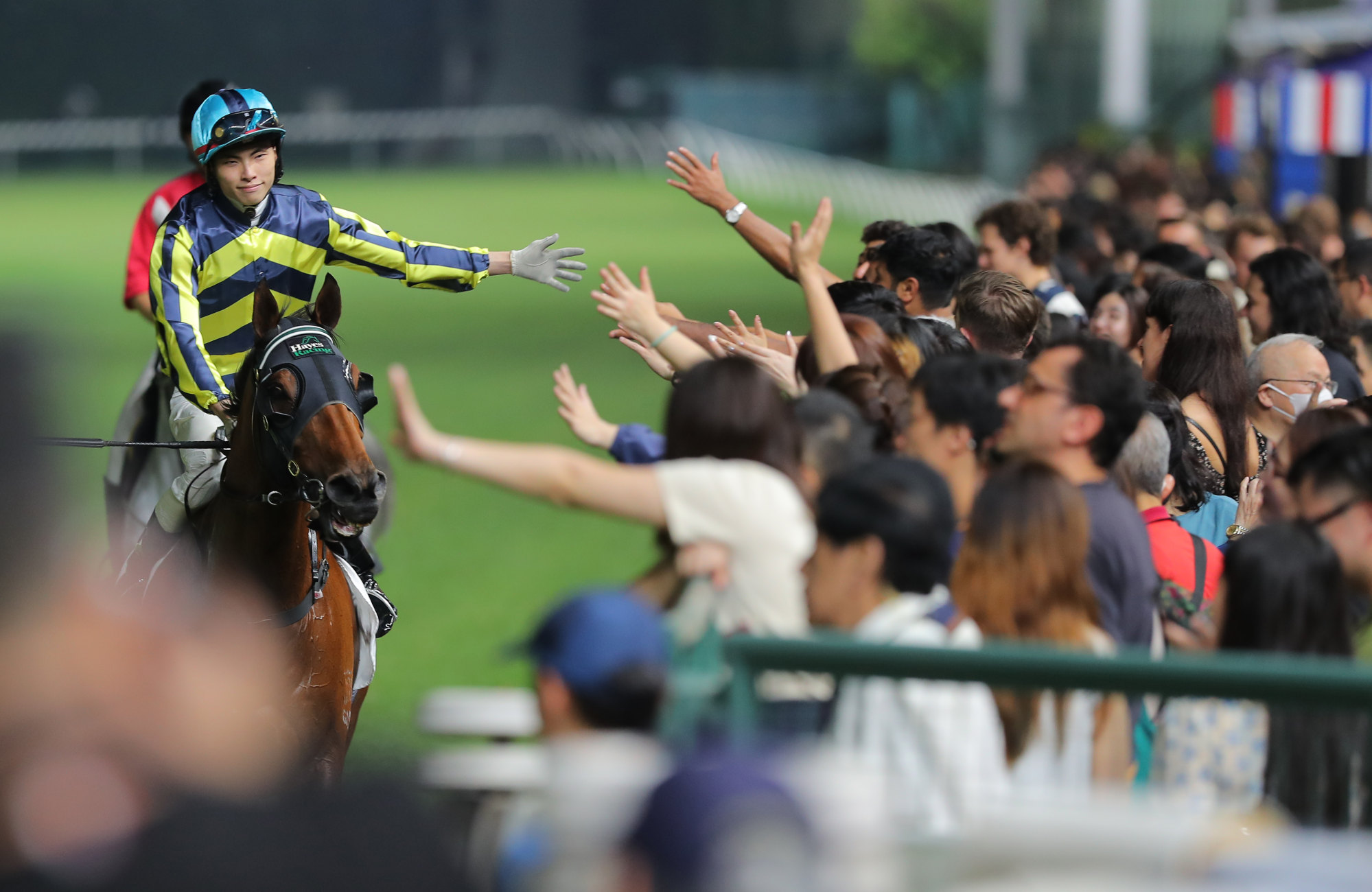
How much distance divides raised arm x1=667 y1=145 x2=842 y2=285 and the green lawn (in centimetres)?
204

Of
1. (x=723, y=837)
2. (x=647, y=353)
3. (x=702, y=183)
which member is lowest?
(x=723, y=837)

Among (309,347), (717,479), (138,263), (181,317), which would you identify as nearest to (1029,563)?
(717,479)

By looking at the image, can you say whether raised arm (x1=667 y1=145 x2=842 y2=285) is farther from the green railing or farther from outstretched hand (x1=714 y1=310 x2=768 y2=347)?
the green railing

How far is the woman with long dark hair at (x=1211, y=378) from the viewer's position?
5578 millimetres

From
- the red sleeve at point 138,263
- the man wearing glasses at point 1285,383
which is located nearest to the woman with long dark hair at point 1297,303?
the man wearing glasses at point 1285,383

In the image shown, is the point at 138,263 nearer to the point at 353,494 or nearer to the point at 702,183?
the point at 702,183

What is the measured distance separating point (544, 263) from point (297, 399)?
120 centimetres

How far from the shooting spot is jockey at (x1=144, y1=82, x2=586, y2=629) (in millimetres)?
5250

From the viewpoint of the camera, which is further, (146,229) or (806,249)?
(146,229)

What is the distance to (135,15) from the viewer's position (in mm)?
45844

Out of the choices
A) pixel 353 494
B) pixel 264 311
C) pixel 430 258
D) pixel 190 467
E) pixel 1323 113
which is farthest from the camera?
pixel 1323 113

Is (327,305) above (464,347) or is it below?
above

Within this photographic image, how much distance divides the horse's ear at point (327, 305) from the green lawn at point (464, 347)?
2.43 ft

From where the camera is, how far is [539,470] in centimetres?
347
